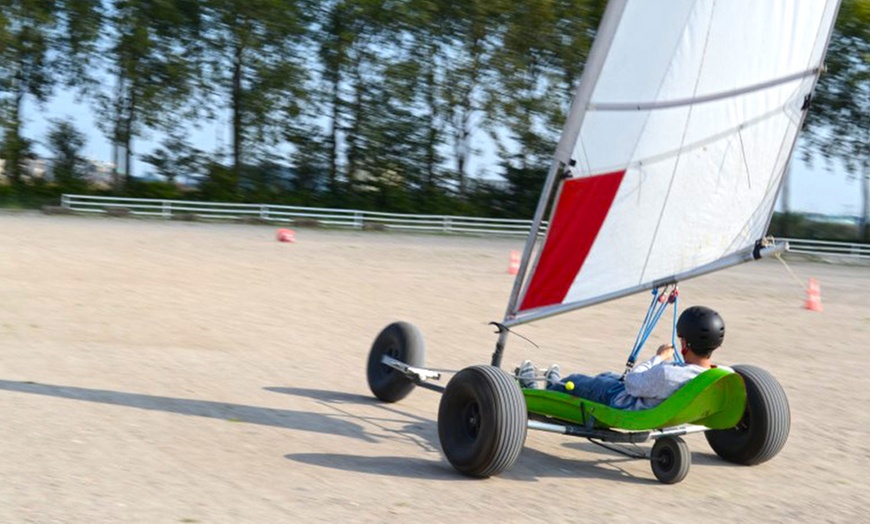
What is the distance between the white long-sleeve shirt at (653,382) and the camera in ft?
24.2

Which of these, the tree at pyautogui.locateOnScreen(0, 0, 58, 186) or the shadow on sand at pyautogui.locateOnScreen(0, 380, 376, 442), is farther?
the tree at pyautogui.locateOnScreen(0, 0, 58, 186)

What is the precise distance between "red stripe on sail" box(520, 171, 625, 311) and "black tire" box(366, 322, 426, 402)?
176 centimetres

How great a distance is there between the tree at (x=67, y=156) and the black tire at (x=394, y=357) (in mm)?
32881

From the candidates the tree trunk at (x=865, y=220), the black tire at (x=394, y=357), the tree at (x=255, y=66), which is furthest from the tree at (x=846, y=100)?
the black tire at (x=394, y=357)

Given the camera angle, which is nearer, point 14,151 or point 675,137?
point 675,137

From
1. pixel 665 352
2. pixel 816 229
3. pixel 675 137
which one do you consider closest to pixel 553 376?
pixel 665 352

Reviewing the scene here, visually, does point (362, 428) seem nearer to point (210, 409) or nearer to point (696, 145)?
point (210, 409)

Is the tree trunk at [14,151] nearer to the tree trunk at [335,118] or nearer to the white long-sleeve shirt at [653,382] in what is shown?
the tree trunk at [335,118]

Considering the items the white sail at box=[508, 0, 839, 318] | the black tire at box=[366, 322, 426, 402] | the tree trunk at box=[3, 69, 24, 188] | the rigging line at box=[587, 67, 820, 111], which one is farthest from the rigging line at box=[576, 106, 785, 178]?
the tree trunk at box=[3, 69, 24, 188]

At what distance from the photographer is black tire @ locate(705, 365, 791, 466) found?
7.82 metres

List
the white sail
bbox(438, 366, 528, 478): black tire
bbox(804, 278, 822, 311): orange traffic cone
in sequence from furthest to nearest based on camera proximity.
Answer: bbox(804, 278, 822, 311): orange traffic cone
the white sail
bbox(438, 366, 528, 478): black tire

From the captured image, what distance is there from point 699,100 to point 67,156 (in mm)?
36644

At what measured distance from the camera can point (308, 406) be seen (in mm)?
9227

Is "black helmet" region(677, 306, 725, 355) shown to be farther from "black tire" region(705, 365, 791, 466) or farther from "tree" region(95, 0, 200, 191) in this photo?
"tree" region(95, 0, 200, 191)
